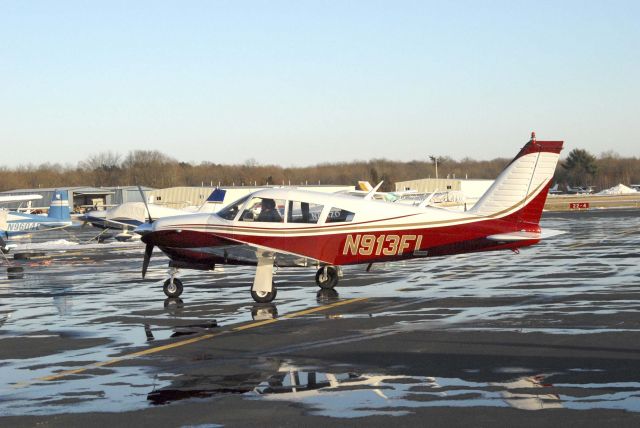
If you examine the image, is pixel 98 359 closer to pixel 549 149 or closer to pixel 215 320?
pixel 215 320

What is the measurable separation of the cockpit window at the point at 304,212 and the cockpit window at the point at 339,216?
222mm

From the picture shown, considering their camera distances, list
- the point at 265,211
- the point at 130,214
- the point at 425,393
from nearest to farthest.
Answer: the point at 425,393 < the point at 265,211 < the point at 130,214

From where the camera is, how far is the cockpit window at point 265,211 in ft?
62.6

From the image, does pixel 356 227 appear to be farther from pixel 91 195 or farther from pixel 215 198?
pixel 91 195

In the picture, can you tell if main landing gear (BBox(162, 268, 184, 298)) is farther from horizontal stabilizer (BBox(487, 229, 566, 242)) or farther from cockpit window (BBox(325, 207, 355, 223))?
horizontal stabilizer (BBox(487, 229, 566, 242))

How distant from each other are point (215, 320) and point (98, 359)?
158 inches

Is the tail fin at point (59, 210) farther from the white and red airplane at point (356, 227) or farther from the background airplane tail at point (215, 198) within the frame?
the white and red airplane at point (356, 227)

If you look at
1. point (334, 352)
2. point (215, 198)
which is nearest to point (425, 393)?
point (334, 352)

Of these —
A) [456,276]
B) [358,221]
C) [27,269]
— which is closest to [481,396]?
[358,221]

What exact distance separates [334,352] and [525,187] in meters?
8.27

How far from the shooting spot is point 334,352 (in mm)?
12336

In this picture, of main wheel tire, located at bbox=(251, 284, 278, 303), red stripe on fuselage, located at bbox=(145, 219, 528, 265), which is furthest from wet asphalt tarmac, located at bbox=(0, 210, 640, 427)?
red stripe on fuselage, located at bbox=(145, 219, 528, 265)

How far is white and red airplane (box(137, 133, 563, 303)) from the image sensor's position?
18875 millimetres

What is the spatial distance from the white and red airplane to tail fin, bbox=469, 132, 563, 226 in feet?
0.06
